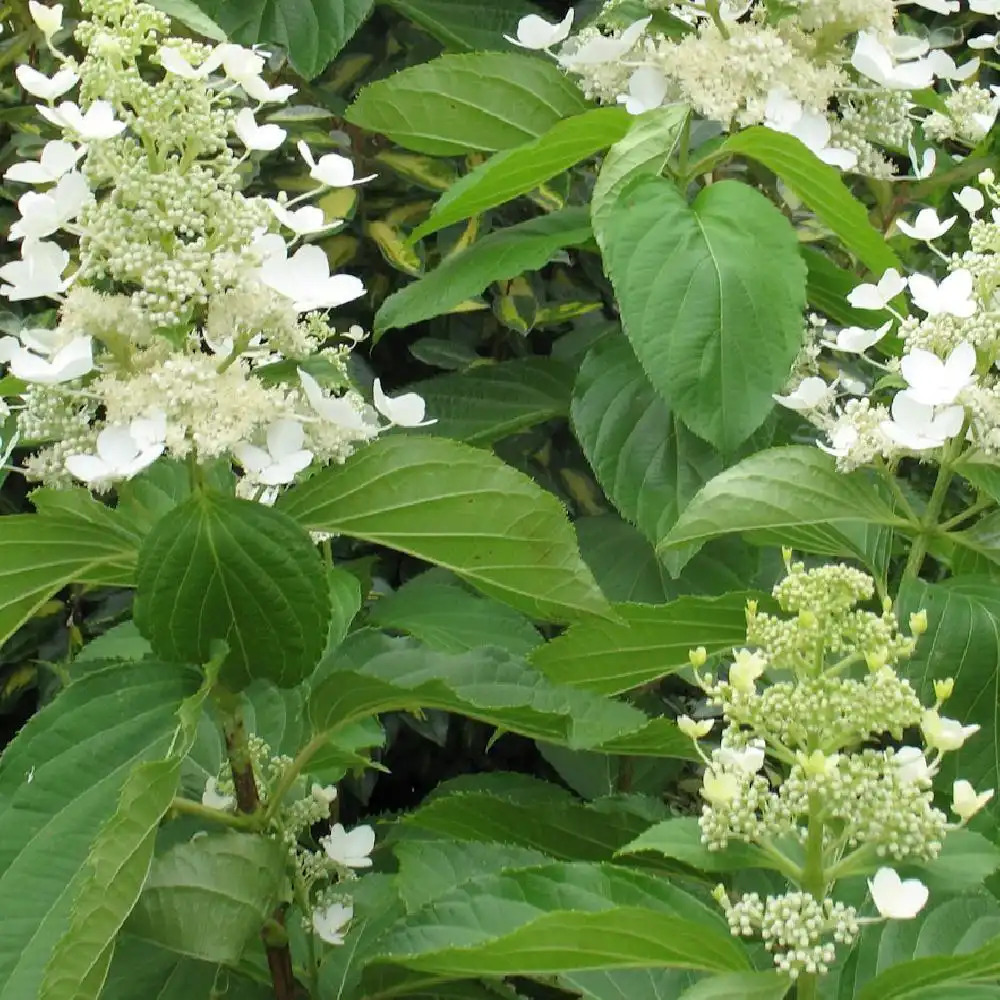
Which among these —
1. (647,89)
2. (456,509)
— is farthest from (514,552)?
(647,89)

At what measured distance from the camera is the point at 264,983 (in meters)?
0.76

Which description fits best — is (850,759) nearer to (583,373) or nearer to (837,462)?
(837,462)

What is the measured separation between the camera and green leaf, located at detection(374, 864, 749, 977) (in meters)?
0.52

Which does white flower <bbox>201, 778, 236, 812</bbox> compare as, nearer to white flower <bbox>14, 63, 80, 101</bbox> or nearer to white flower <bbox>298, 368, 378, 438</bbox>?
white flower <bbox>298, 368, 378, 438</bbox>

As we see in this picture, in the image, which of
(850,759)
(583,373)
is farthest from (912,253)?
(850,759)

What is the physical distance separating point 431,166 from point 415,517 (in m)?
0.70

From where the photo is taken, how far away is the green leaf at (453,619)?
969 millimetres

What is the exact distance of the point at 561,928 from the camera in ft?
1.69

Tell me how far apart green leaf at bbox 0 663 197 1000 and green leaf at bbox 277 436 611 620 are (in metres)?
0.12

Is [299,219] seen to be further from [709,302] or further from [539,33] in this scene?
[539,33]

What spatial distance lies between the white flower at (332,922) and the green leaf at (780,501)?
0.30 meters

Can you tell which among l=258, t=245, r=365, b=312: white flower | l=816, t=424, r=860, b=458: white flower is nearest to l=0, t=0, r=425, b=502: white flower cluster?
l=258, t=245, r=365, b=312: white flower

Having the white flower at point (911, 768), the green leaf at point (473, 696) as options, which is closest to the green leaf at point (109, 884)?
the green leaf at point (473, 696)

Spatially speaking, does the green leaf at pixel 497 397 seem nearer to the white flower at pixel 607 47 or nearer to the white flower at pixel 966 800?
the white flower at pixel 607 47
